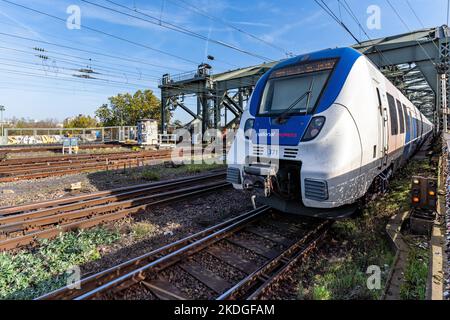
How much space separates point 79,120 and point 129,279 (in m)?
59.5

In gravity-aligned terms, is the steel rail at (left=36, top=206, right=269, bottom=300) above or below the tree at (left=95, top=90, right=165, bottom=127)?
below

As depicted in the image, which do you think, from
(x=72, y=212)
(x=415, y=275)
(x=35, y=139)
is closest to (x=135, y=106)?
(x=35, y=139)

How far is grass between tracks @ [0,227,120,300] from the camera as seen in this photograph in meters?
3.51

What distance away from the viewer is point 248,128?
18.0 ft

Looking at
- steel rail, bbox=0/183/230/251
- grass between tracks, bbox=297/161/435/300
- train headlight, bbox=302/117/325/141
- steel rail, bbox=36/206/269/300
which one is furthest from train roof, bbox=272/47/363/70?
steel rail, bbox=0/183/230/251

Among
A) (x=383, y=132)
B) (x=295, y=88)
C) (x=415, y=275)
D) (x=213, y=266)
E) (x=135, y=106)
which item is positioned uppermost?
(x=135, y=106)

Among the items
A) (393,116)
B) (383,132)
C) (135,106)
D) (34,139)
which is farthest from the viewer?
(135,106)

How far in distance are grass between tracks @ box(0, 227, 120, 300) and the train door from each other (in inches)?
215

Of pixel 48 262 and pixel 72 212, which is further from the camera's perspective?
pixel 72 212

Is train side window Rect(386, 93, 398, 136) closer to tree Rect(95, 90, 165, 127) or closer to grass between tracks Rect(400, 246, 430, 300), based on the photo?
grass between tracks Rect(400, 246, 430, 300)

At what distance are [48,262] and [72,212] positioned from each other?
1.98m

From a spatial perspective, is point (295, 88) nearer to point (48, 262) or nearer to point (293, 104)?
point (293, 104)

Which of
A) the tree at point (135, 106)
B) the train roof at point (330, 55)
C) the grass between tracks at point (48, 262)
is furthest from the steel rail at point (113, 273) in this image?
the tree at point (135, 106)
